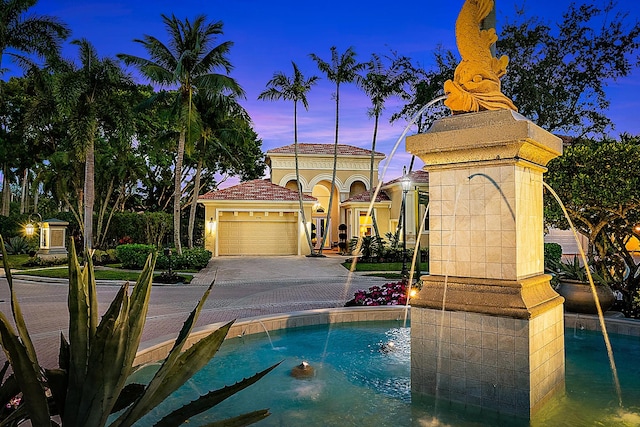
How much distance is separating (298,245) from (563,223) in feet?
68.5

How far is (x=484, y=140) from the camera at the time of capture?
4824 mm

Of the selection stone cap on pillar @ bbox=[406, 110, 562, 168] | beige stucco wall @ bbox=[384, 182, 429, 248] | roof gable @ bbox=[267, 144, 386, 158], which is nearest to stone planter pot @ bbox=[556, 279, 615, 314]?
stone cap on pillar @ bbox=[406, 110, 562, 168]

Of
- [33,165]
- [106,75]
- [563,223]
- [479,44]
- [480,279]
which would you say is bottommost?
[480,279]

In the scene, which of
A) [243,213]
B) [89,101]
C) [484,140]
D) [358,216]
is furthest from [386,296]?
[358,216]

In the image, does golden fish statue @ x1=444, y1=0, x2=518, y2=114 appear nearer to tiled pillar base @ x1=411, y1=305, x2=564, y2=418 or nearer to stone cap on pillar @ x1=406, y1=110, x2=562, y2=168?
stone cap on pillar @ x1=406, y1=110, x2=562, y2=168

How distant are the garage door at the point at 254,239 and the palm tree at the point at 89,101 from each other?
8.51m

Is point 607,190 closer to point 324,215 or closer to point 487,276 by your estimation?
point 487,276

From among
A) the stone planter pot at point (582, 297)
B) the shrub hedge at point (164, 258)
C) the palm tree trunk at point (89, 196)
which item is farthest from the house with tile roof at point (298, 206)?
the stone planter pot at point (582, 297)

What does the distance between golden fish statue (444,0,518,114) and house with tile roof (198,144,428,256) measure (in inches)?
879

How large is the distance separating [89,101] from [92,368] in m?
27.7

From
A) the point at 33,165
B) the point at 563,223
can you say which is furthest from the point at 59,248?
the point at 563,223

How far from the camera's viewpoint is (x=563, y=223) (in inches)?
484

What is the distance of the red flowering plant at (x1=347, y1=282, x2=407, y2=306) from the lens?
34.1 ft

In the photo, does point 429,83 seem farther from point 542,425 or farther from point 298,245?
point 542,425
